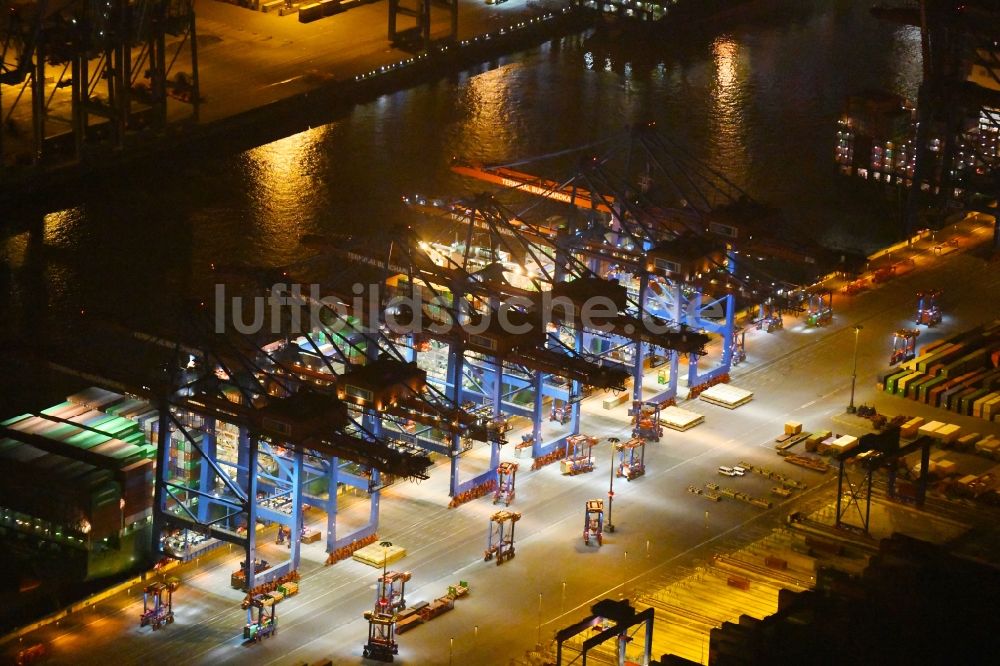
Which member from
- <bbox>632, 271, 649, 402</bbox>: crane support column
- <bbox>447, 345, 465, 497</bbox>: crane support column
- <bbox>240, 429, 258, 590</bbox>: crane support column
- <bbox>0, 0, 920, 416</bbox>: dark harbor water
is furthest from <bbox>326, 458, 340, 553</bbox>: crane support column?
<bbox>0, 0, 920, 416</bbox>: dark harbor water

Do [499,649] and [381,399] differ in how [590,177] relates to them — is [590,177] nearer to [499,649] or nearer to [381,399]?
[381,399]

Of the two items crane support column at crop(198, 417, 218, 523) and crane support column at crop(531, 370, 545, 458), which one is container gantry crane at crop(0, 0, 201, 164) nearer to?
crane support column at crop(531, 370, 545, 458)

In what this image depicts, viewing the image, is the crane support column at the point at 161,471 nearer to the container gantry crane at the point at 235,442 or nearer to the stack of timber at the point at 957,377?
the container gantry crane at the point at 235,442

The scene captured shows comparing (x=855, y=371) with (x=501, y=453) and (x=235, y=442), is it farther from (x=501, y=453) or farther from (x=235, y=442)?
(x=235, y=442)

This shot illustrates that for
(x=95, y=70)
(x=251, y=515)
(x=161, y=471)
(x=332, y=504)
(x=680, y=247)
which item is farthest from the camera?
(x=95, y=70)

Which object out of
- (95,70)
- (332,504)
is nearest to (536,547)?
(332,504)

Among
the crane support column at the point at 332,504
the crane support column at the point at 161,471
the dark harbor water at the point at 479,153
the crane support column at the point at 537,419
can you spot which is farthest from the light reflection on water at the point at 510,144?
the crane support column at the point at 332,504

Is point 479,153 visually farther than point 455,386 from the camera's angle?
Yes
